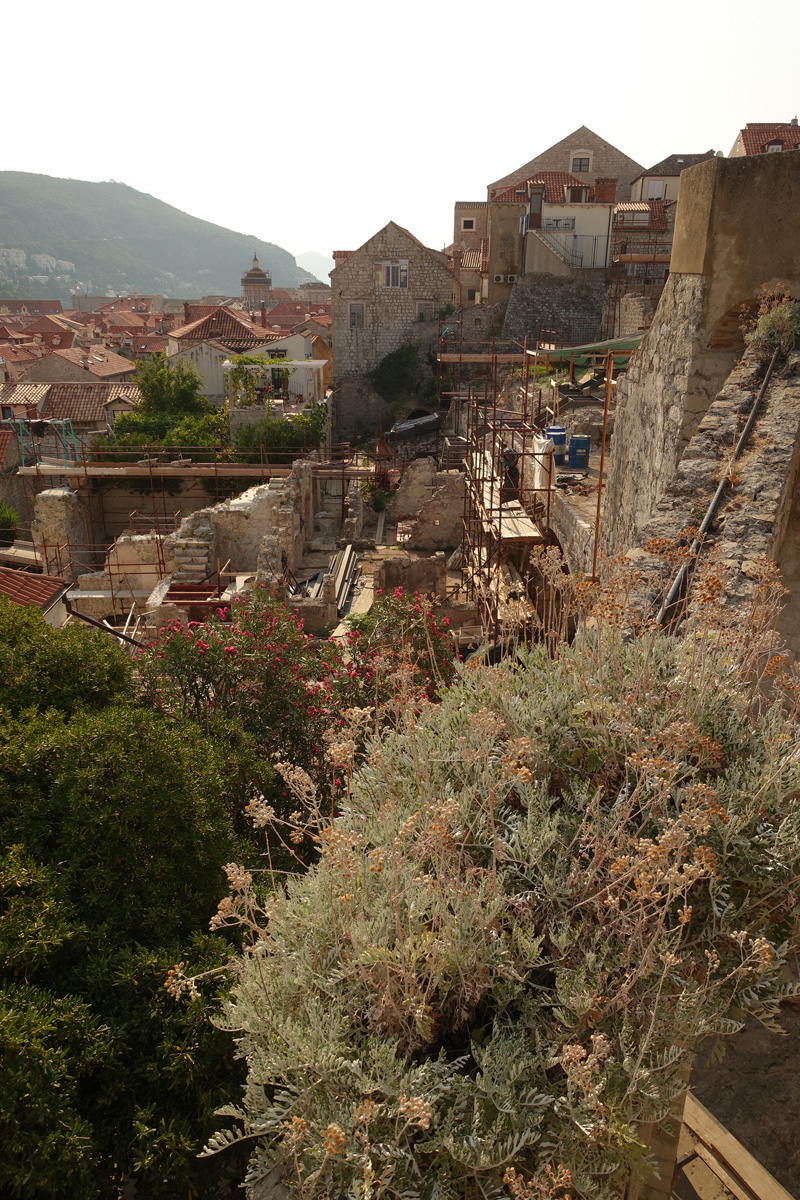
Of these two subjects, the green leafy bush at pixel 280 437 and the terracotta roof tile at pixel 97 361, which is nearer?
the green leafy bush at pixel 280 437

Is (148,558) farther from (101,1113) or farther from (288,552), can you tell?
(101,1113)

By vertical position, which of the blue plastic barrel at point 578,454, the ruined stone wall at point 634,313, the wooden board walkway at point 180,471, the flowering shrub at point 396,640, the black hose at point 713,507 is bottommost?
the wooden board walkway at point 180,471

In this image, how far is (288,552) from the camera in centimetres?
1772

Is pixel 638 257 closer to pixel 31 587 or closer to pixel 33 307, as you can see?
pixel 31 587

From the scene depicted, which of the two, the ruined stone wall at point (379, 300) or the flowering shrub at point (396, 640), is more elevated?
the ruined stone wall at point (379, 300)

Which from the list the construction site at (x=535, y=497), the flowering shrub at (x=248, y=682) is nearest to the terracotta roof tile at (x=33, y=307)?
Answer: the construction site at (x=535, y=497)

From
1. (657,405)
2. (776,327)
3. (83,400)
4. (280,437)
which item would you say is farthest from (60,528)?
(776,327)

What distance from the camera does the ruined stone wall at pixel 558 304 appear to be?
34.1 meters

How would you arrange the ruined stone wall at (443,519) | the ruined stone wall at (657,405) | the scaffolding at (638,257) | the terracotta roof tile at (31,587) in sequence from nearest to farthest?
the ruined stone wall at (657,405) < the terracotta roof tile at (31,587) < the ruined stone wall at (443,519) < the scaffolding at (638,257)

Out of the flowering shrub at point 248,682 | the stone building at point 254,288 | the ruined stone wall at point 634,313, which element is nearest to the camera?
the flowering shrub at point 248,682

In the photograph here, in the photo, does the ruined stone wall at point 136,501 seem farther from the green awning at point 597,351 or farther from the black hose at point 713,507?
the black hose at point 713,507

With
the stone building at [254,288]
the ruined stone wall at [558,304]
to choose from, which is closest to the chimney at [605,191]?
the ruined stone wall at [558,304]

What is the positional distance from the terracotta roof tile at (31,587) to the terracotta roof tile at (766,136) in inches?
1410

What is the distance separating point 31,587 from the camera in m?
9.58
